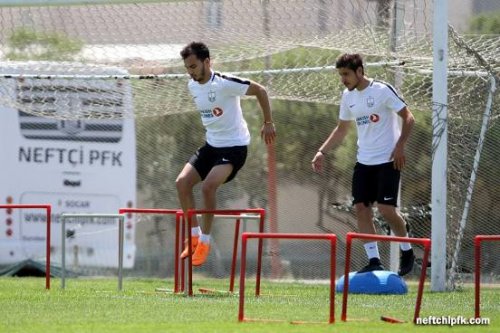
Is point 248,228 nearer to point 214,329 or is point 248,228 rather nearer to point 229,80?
point 229,80

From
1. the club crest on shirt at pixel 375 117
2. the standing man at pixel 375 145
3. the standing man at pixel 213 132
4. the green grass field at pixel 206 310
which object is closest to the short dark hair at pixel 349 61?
the standing man at pixel 375 145

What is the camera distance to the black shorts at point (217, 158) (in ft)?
39.3

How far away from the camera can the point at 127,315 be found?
9750 mm

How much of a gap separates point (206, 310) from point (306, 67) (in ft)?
18.8

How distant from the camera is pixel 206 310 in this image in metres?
10.1

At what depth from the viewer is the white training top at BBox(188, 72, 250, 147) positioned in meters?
11.9

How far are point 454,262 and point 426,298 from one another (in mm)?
1667

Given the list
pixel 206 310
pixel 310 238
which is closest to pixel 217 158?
pixel 206 310

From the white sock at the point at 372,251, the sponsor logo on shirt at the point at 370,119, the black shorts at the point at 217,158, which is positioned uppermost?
the sponsor logo on shirt at the point at 370,119

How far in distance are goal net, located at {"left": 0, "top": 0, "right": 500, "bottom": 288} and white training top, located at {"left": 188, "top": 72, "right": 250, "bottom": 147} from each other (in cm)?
169

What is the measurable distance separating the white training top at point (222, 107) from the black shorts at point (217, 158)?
0.06 metres

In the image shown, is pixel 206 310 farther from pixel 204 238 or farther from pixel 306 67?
pixel 306 67

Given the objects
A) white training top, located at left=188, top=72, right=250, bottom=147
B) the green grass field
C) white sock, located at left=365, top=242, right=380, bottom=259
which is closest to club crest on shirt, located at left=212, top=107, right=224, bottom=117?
white training top, located at left=188, top=72, right=250, bottom=147

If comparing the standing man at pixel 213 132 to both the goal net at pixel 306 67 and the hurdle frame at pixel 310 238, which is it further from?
the hurdle frame at pixel 310 238
